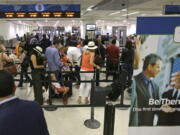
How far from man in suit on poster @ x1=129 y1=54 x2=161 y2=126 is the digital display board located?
20.0 feet

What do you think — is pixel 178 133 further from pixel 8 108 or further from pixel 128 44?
pixel 128 44

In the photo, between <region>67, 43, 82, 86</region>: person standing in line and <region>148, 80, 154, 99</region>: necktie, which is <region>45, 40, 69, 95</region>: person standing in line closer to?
<region>67, 43, 82, 86</region>: person standing in line

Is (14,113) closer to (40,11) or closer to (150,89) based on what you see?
(150,89)

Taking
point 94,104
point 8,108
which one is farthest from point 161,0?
point 8,108

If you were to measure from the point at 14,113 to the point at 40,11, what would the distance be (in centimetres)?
651

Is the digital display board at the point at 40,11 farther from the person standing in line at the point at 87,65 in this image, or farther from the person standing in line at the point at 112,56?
the person standing in line at the point at 87,65

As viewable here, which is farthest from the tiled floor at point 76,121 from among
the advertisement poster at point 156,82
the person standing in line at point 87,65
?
the advertisement poster at point 156,82

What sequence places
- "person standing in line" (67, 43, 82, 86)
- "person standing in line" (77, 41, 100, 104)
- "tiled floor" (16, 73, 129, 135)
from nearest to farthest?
"tiled floor" (16, 73, 129, 135)
"person standing in line" (77, 41, 100, 104)
"person standing in line" (67, 43, 82, 86)

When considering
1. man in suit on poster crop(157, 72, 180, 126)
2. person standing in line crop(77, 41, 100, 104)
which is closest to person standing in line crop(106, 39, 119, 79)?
person standing in line crop(77, 41, 100, 104)

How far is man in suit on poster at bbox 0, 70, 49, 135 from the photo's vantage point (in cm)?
140

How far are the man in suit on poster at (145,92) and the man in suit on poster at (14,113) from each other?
0.93 metres

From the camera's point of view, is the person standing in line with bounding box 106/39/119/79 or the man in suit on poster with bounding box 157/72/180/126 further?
the person standing in line with bounding box 106/39/119/79

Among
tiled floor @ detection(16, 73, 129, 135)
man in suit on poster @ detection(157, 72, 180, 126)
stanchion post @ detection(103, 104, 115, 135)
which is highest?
man in suit on poster @ detection(157, 72, 180, 126)

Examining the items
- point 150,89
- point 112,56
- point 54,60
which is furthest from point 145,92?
point 112,56
